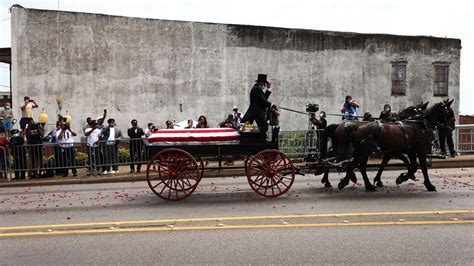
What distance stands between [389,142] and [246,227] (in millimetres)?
4428

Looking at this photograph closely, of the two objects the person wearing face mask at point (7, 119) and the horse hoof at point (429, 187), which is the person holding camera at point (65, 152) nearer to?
the person wearing face mask at point (7, 119)

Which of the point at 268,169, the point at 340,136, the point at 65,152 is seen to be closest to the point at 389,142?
the point at 340,136

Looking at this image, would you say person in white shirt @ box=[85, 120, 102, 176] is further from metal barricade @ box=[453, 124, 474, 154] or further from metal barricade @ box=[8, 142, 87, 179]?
metal barricade @ box=[453, 124, 474, 154]

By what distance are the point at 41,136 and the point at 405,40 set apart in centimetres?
1904

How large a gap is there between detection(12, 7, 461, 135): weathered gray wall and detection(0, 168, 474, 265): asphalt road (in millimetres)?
11322

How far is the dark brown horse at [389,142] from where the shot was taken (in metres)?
10.5

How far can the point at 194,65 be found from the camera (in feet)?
77.7

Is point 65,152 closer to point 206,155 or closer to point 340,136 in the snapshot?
point 206,155

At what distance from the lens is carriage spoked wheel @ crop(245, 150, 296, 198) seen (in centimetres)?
1002

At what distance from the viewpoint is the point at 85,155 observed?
50.5ft

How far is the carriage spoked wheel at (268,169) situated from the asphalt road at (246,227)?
0.95 ft

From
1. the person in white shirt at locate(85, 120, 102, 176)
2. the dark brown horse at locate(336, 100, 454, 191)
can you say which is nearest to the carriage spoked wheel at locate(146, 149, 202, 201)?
the dark brown horse at locate(336, 100, 454, 191)

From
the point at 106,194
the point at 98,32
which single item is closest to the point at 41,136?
the point at 106,194

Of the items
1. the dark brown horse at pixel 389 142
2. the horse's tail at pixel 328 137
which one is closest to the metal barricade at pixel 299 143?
the horse's tail at pixel 328 137
